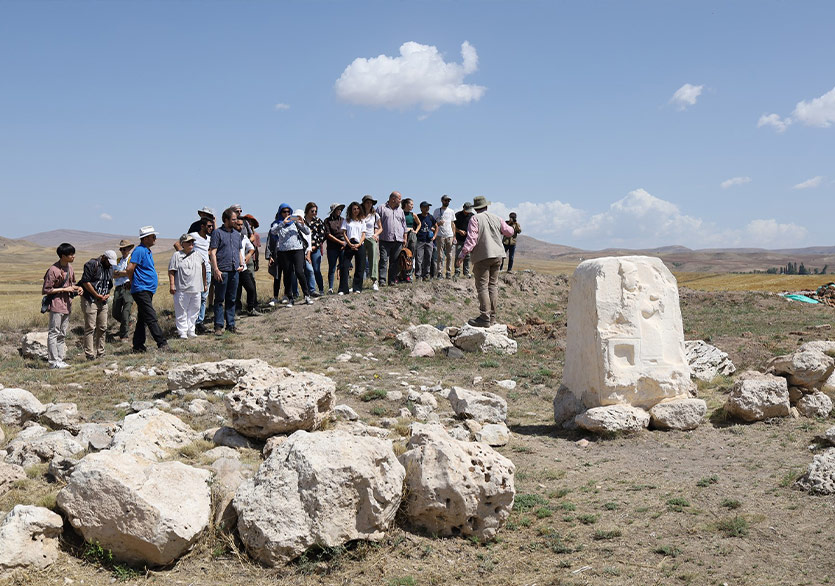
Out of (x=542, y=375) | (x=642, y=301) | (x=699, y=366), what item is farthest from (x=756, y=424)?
(x=542, y=375)

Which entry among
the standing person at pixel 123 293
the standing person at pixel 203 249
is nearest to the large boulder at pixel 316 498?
the standing person at pixel 203 249

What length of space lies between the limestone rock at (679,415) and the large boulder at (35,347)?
1009cm

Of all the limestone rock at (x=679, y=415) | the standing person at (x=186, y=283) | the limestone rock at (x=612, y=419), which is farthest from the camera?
the standing person at (x=186, y=283)

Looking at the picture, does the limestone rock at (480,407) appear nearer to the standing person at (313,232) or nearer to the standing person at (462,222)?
the standing person at (313,232)

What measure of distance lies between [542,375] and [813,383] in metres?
3.74

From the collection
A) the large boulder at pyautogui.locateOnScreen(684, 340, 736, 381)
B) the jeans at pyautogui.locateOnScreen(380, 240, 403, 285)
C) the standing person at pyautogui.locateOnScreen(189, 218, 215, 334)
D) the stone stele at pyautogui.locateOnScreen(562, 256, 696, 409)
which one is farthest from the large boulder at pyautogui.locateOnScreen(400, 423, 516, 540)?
the jeans at pyautogui.locateOnScreen(380, 240, 403, 285)

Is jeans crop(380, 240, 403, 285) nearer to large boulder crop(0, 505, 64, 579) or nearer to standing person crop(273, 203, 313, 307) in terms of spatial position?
standing person crop(273, 203, 313, 307)

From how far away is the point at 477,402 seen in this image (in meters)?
8.01

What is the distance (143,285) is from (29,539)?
284 inches

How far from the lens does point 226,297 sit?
43.0 ft

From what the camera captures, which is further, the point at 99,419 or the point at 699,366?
the point at 699,366

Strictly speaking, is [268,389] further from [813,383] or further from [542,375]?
[813,383]

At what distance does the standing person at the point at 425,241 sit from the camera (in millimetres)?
17500

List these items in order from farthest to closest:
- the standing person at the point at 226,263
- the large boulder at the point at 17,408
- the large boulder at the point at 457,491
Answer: the standing person at the point at 226,263 → the large boulder at the point at 17,408 → the large boulder at the point at 457,491
